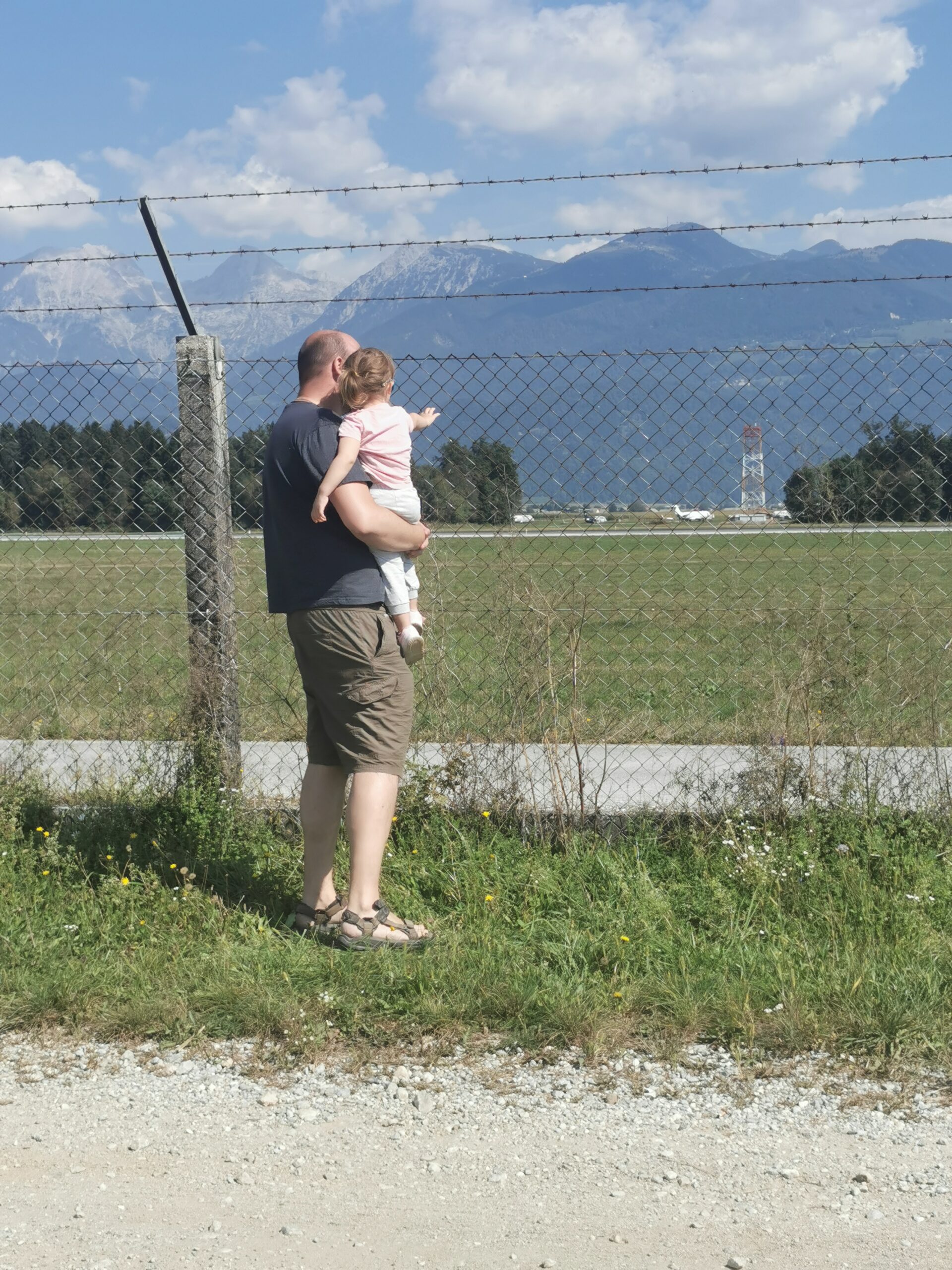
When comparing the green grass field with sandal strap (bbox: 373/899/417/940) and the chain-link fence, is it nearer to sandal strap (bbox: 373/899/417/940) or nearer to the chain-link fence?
the chain-link fence

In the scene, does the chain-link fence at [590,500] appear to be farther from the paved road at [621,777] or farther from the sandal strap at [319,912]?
the sandal strap at [319,912]

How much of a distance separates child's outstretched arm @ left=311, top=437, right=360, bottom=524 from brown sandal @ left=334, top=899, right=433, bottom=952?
1.34 m

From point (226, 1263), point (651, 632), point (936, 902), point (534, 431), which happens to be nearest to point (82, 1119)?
point (226, 1263)

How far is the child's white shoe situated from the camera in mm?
3906

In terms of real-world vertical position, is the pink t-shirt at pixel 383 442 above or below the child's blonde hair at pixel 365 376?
below

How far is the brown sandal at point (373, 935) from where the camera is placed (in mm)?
3803

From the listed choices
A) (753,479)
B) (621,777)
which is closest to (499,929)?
(621,777)

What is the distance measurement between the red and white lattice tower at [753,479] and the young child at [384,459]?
1.64 metres

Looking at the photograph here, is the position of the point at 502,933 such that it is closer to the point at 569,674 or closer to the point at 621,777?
the point at 569,674

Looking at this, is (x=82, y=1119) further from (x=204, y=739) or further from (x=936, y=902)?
(x=936, y=902)

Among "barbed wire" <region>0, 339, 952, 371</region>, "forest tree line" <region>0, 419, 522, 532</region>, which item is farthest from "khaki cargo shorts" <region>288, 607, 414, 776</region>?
"forest tree line" <region>0, 419, 522, 532</region>

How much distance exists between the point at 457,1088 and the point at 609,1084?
1.35 feet

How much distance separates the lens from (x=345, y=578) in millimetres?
3830

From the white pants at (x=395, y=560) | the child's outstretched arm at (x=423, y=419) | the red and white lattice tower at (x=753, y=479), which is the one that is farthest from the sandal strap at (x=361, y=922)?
the red and white lattice tower at (x=753, y=479)
